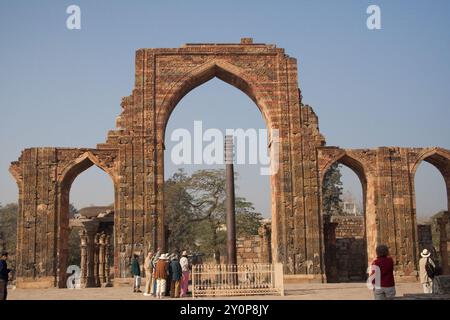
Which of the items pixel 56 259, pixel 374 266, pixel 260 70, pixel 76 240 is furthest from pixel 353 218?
pixel 76 240

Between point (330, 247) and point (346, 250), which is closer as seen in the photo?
point (330, 247)

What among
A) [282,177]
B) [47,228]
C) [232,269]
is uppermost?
[282,177]

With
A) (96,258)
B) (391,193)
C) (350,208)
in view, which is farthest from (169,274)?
(350,208)

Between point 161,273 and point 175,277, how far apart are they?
358mm

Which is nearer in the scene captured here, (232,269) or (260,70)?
(232,269)

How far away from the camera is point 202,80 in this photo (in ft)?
72.7

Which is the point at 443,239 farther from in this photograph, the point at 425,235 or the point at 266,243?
the point at 266,243

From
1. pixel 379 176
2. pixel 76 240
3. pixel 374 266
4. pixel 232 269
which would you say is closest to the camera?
pixel 374 266

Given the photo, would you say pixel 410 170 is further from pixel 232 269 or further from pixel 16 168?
pixel 16 168

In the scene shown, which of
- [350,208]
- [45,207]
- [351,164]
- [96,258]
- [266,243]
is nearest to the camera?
[45,207]

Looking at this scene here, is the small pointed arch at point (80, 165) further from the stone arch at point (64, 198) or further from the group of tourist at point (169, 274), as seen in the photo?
the group of tourist at point (169, 274)

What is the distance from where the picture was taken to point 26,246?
20.2 meters

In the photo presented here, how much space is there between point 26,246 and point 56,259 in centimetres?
113

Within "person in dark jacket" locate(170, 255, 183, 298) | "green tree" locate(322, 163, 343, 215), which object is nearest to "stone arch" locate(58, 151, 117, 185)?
"person in dark jacket" locate(170, 255, 183, 298)
